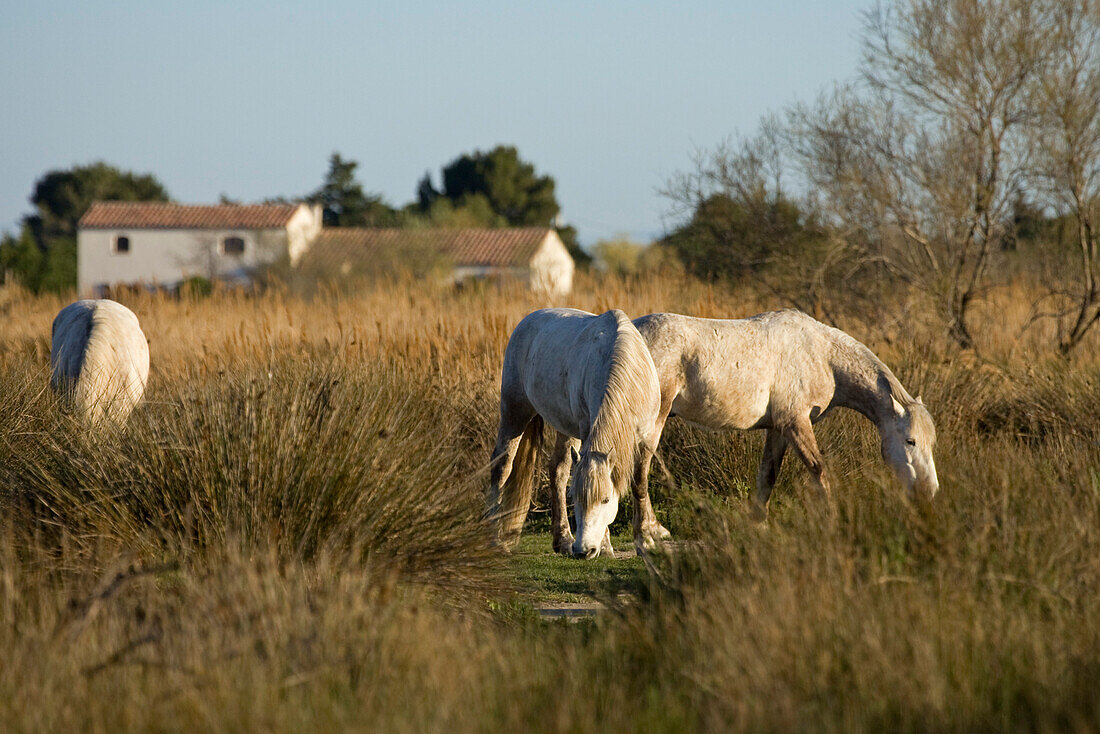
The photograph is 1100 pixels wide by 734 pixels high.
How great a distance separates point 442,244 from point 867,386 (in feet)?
129

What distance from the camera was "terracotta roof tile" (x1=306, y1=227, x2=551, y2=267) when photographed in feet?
147

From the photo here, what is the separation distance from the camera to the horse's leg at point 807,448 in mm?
6332

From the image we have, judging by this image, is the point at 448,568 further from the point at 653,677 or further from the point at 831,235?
the point at 831,235

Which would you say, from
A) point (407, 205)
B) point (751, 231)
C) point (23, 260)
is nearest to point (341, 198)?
point (407, 205)

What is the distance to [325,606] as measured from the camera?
3703 mm

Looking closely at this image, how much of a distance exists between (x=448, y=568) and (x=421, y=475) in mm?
471

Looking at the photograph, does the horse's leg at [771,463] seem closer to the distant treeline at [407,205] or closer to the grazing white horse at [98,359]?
the grazing white horse at [98,359]

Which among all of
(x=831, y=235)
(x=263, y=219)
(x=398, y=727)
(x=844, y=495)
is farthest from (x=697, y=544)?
(x=263, y=219)

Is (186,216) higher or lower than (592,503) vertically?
higher

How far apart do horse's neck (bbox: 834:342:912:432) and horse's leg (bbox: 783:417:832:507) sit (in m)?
0.32

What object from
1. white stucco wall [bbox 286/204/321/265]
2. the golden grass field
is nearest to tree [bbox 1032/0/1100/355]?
the golden grass field

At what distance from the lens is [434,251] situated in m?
43.5

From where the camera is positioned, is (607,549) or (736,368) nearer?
(736,368)

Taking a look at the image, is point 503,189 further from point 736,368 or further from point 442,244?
point 736,368
